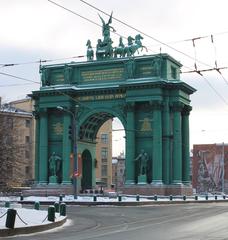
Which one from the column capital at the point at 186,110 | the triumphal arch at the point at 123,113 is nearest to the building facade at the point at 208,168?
the column capital at the point at 186,110

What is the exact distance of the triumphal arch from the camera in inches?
2803

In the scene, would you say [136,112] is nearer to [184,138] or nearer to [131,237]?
[184,138]

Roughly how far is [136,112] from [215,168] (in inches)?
2670

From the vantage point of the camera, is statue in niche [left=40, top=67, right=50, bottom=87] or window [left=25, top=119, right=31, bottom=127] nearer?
statue in niche [left=40, top=67, right=50, bottom=87]

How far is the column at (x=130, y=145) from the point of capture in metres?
71.7

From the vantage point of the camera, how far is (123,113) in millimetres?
73750

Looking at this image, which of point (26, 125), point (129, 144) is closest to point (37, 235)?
point (129, 144)

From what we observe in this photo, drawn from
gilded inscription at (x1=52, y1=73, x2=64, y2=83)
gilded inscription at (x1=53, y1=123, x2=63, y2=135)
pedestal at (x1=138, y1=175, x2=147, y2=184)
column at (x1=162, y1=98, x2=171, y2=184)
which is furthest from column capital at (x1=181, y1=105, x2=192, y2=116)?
gilded inscription at (x1=52, y1=73, x2=64, y2=83)

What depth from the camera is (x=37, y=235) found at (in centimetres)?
2498

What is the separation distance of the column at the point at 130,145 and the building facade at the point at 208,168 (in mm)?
62937

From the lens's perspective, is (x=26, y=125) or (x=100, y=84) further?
(x=26, y=125)

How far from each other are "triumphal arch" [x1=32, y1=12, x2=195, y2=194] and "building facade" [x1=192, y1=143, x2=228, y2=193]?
194 ft

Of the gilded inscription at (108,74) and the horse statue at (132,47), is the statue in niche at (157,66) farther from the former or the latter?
the gilded inscription at (108,74)

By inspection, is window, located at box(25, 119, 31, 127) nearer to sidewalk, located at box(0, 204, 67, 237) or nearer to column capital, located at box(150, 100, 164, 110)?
column capital, located at box(150, 100, 164, 110)
